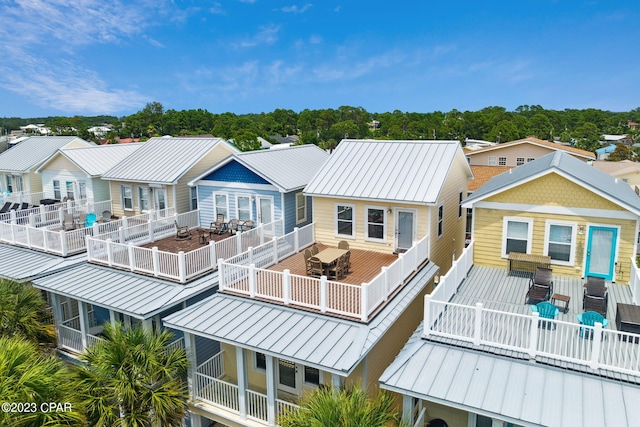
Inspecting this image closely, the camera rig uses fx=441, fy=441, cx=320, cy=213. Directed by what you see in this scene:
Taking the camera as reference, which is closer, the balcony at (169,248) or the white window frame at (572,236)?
the white window frame at (572,236)

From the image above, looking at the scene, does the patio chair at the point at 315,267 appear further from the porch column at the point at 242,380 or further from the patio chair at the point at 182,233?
the patio chair at the point at 182,233

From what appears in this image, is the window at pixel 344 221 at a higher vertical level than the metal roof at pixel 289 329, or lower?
higher

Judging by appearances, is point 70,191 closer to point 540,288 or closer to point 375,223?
point 375,223

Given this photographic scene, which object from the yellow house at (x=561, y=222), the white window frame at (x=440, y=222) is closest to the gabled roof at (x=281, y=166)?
the white window frame at (x=440, y=222)

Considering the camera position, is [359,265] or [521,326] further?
[359,265]

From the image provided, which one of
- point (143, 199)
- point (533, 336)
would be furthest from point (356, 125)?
point (533, 336)

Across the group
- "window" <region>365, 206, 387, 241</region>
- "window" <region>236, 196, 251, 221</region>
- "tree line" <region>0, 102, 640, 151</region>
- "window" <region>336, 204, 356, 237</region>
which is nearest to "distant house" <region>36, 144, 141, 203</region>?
"window" <region>236, 196, 251, 221</region>

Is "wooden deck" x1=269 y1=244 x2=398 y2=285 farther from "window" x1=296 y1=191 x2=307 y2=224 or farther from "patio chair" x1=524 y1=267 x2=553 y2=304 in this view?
"patio chair" x1=524 y1=267 x2=553 y2=304
